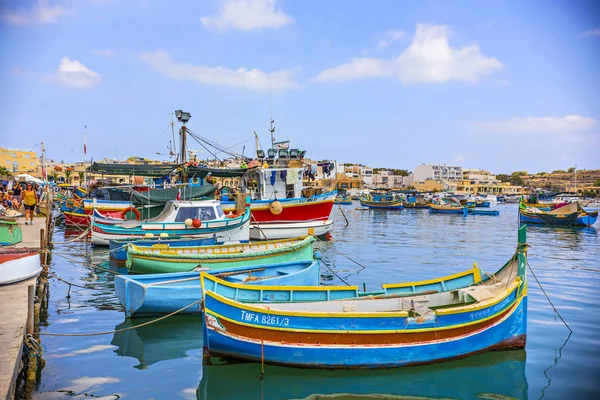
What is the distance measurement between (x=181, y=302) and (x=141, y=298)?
97 centimetres

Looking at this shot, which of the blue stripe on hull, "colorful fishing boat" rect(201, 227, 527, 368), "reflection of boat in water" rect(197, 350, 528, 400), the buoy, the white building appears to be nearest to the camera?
"reflection of boat in water" rect(197, 350, 528, 400)

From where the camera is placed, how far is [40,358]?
9086 mm

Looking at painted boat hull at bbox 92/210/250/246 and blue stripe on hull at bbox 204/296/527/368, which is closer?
blue stripe on hull at bbox 204/296/527/368

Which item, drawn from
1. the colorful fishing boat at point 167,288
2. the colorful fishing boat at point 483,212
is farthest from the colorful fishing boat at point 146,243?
the colorful fishing boat at point 483,212

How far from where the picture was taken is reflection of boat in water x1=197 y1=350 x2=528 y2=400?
8.58m

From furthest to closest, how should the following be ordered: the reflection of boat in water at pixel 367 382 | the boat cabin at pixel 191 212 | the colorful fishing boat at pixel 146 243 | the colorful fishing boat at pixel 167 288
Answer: the boat cabin at pixel 191 212 < the colorful fishing boat at pixel 146 243 < the colorful fishing boat at pixel 167 288 < the reflection of boat in water at pixel 367 382

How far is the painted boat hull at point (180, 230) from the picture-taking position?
2214 cm

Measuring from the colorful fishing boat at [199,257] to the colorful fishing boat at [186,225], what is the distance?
17.0 ft

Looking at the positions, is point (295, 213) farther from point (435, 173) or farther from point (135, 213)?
point (435, 173)

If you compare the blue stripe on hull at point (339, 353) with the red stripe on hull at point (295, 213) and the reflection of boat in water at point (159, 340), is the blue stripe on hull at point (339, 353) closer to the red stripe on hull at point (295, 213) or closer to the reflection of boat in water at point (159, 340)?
the reflection of boat in water at point (159, 340)

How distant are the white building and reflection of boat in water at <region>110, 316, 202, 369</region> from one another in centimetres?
13326

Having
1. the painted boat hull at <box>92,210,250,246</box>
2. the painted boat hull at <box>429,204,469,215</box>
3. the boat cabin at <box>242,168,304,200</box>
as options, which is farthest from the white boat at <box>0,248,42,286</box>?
the painted boat hull at <box>429,204,469,215</box>

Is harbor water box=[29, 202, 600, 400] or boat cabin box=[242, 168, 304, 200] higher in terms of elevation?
boat cabin box=[242, 168, 304, 200]

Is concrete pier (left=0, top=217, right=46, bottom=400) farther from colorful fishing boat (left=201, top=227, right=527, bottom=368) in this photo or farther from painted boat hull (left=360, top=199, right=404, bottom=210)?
painted boat hull (left=360, top=199, right=404, bottom=210)
